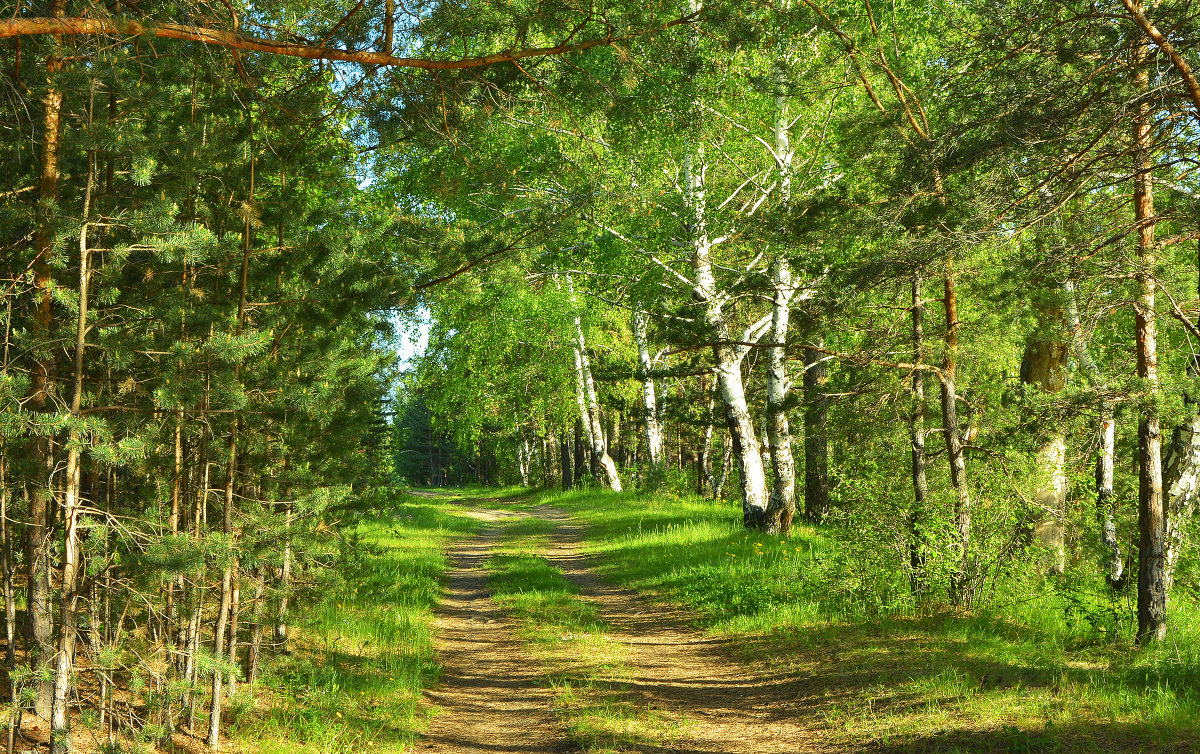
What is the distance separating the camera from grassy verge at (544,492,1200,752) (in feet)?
16.2

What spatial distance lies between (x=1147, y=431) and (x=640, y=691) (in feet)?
15.4

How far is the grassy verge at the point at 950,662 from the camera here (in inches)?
194

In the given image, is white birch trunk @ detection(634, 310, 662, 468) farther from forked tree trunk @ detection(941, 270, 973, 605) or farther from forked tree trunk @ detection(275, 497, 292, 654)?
forked tree trunk @ detection(275, 497, 292, 654)

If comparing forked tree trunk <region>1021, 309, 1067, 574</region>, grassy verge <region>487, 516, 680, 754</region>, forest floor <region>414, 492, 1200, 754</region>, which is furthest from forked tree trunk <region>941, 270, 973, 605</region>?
grassy verge <region>487, 516, 680, 754</region>

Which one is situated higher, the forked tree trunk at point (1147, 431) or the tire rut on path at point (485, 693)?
the forked tree trunk at point (1147, 431)

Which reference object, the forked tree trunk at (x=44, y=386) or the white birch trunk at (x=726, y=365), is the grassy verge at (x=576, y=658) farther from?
the white birch trunk at (x=726, y=365)

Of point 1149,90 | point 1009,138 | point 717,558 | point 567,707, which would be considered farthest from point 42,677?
point 717,558

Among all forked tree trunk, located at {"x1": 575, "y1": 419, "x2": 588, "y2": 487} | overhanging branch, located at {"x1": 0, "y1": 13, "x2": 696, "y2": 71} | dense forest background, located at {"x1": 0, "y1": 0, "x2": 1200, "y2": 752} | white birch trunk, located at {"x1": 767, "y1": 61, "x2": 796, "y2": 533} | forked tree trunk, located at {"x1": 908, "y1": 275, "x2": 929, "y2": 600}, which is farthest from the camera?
forked tree trunk, located at {"x1": 575, "y1": 419, "x2": 588, "y2": 487}

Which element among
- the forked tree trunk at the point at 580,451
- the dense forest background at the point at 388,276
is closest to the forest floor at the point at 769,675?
the dense forest background at the point at 388,276

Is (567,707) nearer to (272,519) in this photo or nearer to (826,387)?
(272,519)

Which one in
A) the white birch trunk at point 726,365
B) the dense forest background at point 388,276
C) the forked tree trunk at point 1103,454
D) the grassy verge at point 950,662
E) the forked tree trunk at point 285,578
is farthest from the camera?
the white birch trunk at point 726,365

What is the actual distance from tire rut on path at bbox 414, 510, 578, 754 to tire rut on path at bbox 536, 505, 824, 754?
0.87m

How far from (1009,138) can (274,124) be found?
18.5 feet

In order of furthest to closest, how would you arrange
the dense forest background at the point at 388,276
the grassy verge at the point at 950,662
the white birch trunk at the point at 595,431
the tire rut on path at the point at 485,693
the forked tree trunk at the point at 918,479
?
1. the white birch trunk at the point at 595,431
2. the forked tree trunk at the point at 918,479
3. the tire rut on path at the point at 485,693
4. the grassy verge at the point at 950,662
5. the dense forest background at the point at 388,276
